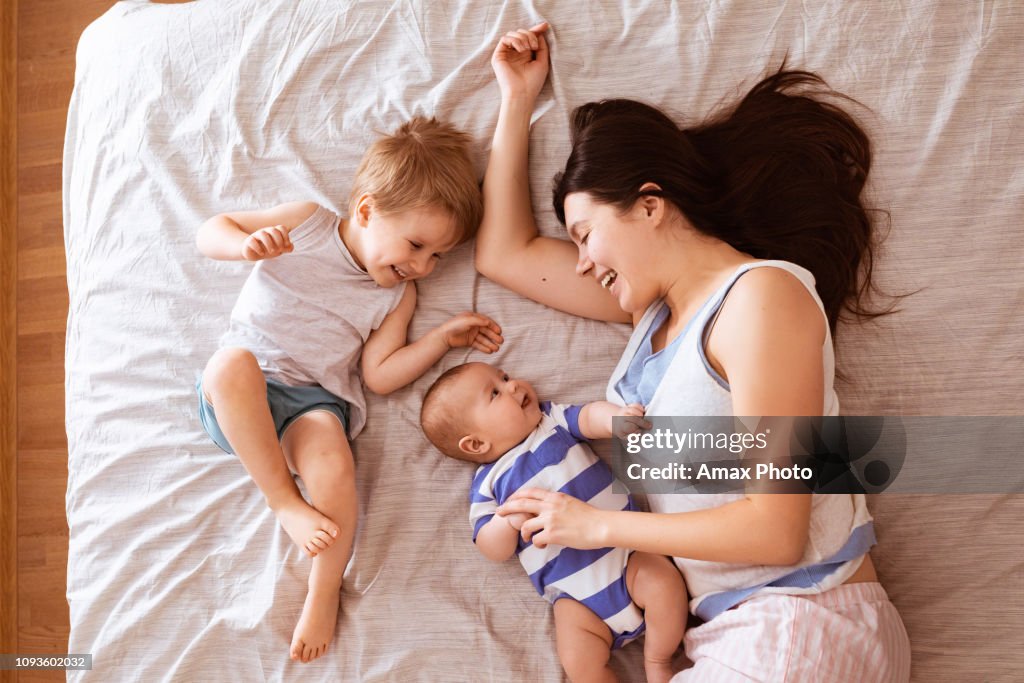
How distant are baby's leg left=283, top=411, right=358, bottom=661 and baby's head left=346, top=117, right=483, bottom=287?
290 mm

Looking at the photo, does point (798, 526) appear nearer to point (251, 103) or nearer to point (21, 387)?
point (251, 103)

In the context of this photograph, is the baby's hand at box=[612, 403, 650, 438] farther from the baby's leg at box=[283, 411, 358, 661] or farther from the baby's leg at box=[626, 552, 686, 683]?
the baby's leg at box=[283, 411, 358, 661]

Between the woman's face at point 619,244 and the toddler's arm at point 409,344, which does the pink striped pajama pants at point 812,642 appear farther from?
the toddler's arm at point 409,344

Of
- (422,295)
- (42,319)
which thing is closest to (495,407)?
(422,295)

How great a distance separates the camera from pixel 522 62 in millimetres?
1390

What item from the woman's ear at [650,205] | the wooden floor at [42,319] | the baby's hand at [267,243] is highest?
the woman's ear at [650,205]

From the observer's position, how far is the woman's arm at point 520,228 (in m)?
1.35

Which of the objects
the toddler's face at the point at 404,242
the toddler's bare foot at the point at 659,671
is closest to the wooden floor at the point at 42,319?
the toddler's face at the point at 404,242

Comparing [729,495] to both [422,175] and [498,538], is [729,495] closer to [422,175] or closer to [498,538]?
[498,538]

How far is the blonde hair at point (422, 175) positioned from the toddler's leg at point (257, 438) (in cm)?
35

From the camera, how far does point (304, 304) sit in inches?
54.7

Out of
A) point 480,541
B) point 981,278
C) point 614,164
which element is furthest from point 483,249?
point 981,278

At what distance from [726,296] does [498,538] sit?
53cm

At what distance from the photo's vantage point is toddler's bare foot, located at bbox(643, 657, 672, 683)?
1.22m
